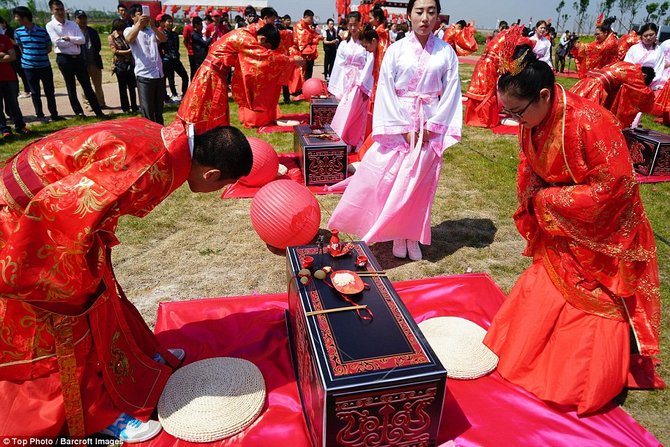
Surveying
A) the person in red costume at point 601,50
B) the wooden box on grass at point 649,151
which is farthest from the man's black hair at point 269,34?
the wooden box on grass at point 649,151

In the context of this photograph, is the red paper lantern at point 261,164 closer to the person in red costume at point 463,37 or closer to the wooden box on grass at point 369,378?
the wooden box on grass at point 369,378

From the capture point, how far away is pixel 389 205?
145 inches

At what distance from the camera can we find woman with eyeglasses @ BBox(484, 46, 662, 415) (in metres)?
2.01

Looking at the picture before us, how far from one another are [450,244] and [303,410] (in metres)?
2.49

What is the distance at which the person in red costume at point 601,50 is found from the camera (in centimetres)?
884

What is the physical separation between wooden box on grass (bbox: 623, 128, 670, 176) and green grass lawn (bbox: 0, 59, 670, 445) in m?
0.33

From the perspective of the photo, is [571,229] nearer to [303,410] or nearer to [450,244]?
[303,410]

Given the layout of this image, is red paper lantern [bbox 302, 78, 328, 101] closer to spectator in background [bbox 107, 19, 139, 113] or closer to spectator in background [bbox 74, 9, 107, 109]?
spectator in background [bbox 107, 19, 139, 113]

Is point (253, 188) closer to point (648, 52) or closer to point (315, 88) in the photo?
point (315, 88)

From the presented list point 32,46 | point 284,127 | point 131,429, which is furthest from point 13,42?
point 131,429

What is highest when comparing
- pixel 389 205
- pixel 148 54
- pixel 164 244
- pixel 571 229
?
pixel 148 54

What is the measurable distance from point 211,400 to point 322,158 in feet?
12.0

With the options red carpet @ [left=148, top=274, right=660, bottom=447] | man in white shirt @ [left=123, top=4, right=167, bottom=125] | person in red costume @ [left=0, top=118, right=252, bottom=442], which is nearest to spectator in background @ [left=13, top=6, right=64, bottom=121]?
man in white shirt @ [left=123, top=4, right=167, bottom=125]

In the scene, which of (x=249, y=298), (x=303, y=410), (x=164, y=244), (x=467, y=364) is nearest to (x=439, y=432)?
(x=467, y=364)
